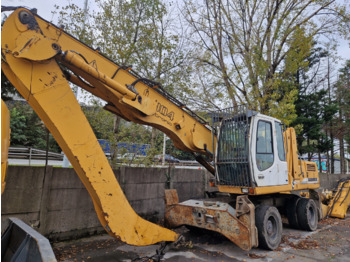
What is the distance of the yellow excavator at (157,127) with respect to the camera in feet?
10.5

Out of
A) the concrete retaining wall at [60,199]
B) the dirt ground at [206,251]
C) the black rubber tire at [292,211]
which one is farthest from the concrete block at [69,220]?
the black rubber tire at [292,211]

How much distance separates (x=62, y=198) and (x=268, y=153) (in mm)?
4739

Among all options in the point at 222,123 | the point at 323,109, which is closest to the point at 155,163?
the point at 222,123

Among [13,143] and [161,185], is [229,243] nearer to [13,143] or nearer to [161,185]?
[161,185]

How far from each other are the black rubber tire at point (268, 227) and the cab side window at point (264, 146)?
3.05 ft

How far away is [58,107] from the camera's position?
10.9ft

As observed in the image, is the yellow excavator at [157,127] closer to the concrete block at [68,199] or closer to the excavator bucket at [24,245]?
the excavator bucket at [24,245]

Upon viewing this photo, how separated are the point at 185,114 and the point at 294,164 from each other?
3455 millimetres

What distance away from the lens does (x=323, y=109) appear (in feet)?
60.3

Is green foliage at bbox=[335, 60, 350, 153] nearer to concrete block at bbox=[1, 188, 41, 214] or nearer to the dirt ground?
the dirt ground

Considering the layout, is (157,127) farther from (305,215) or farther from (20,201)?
(305,215)

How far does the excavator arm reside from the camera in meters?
3.06

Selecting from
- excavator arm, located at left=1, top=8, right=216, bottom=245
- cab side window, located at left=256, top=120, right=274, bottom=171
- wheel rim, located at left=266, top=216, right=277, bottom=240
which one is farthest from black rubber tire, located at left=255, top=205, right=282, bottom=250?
excavator arm, located at left=1, top=8, right=216, bottom=245

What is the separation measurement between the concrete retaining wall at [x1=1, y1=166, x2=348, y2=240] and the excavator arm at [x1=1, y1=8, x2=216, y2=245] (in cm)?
215
